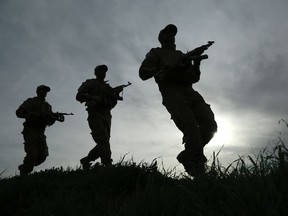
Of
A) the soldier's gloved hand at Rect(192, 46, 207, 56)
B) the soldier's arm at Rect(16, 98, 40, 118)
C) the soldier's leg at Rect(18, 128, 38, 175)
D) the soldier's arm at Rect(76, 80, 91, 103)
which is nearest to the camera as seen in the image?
the soldier's gloved hand at Rect(192, 46, 207, 56)

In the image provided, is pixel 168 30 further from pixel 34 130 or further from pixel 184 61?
pixel 34 130

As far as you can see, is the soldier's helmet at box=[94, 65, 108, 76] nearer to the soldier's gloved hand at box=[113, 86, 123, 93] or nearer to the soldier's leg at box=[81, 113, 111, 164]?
the soldier's gloved hand at box=[113, 86, 123, 93]

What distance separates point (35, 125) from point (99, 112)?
1.70 metres

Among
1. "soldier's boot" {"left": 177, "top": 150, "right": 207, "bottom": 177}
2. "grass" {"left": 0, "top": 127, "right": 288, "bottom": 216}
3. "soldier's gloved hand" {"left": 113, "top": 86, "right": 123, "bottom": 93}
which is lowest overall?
"grass" {"left": 0, "top": 127, "right": 288, "bottom": 216}

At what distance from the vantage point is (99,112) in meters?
7.86

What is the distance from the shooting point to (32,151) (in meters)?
8.25

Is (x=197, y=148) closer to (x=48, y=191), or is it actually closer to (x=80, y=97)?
(x=48, y=191)

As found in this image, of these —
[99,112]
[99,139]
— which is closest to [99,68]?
[99,112]

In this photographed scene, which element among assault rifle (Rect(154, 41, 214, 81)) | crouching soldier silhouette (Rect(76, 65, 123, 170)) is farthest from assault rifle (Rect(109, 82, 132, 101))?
assault rifle (Rect(154, 41, 214, 81))

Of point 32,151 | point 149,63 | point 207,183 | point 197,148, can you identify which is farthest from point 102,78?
point 207,183

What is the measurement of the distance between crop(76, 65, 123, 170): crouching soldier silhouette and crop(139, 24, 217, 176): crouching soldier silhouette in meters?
2.57

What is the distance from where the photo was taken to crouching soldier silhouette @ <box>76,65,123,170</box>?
24.8 ft

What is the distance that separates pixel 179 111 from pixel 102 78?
394cm

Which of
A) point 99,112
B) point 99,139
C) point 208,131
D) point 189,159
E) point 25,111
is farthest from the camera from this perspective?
point 25,111
